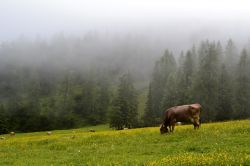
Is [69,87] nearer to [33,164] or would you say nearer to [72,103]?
[72,103]

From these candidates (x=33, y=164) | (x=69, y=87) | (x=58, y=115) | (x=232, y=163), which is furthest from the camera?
(x=69, y=87)

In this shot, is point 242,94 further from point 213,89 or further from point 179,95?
point 179,95

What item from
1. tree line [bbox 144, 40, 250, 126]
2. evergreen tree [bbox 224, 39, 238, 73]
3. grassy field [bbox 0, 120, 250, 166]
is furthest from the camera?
evergreen tree [bbox 224, 39, 238, 73]

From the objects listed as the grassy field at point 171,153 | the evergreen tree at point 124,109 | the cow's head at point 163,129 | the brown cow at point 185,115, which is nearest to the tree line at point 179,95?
the evergreen tree at point 124,109

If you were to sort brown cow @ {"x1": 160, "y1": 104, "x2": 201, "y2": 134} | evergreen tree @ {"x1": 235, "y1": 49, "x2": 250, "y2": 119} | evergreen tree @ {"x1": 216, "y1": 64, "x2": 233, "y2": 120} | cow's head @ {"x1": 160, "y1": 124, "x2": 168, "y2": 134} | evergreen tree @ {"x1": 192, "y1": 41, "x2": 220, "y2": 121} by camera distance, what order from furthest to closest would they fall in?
1. evergreen tree @ {"x1": 216, "y1": 64, "x2": 233, "y2": 120}
2. evergreen tree @ {"x1": 235, "y1": 49, "x2": 250, "y2": 119}
3. evergreen tree @ {"x1": 192, "y1": 41, "x2": 220, "y2": 121}
4. cow's head @ {"x1": 160, "y1": 124, "x2": 168, "y2": 134}
5. brown cow @ {"x1": 160, "y1": 104, "x2": 201, "y2": 134}

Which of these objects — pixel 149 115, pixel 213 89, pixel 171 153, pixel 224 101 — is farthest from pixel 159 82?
pixel 171 153

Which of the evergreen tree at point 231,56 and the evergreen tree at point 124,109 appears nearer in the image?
the evergreen tree at point 124,109

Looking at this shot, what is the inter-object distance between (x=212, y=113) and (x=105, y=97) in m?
91.0

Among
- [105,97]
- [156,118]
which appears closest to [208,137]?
[156,118]

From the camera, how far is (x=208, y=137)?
26266 mm

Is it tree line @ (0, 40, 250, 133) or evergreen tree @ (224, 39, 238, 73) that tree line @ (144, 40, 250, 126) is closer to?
tree line @ (0, 40, 250, 133)

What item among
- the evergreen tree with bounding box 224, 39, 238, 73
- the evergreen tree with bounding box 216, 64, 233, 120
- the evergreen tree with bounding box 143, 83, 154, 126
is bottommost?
the evergreen tree with bounding box 143, 83, 154, 126

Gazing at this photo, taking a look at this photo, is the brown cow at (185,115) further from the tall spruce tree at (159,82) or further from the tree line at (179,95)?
the tall spruce tree at (159,82)

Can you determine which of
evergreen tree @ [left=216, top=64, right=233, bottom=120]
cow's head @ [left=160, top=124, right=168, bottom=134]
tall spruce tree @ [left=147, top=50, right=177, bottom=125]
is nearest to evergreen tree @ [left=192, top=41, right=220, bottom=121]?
evergreen tree @ [left=216, top=64, right=233, bottom=120]
